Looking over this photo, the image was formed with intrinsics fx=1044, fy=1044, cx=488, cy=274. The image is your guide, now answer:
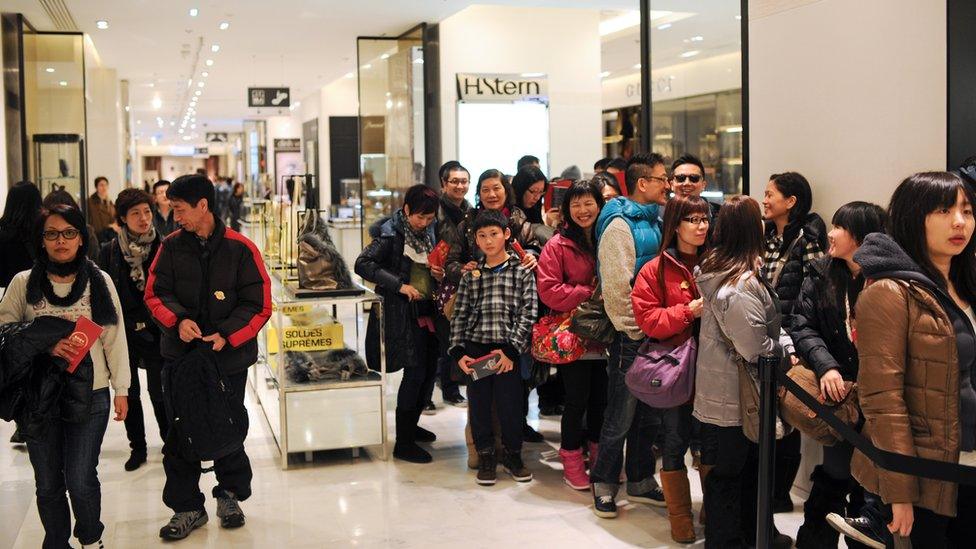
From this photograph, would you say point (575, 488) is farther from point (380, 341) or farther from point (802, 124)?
point (802, 124)

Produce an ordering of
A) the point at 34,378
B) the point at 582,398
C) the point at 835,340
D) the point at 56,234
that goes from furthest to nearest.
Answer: the point at 582,398 < the point at 835,340 < the point at 56,234 < the point at 34,378

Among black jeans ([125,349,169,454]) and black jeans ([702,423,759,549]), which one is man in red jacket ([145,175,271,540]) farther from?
black jeans ([702,423,759,549])

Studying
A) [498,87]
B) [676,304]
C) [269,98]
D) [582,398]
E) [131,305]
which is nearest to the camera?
[676,304]

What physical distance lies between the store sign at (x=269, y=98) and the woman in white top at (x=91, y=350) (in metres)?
16.2

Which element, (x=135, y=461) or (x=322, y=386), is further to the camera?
(x=135, y=461)

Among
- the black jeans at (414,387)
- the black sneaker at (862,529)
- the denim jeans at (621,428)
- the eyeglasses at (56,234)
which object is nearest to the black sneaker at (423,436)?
the black jeans at (414,387)

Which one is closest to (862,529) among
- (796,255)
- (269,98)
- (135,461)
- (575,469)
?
(796,255)

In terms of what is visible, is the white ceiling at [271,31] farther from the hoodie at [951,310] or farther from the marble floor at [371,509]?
the hoodie at [951,310]

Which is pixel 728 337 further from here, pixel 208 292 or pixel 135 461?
pixel 135 461

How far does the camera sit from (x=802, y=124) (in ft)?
17.2

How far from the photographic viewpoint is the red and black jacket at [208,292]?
4602 mm

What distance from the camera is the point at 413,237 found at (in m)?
5.86

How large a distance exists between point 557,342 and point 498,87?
607 centimetres

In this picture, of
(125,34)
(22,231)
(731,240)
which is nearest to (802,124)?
(731,240)
